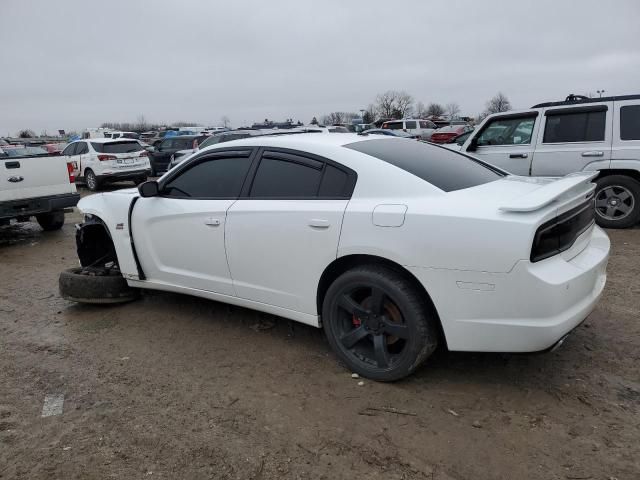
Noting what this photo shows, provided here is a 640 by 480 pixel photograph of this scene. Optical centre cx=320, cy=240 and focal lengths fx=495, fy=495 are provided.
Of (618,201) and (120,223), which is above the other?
(120,223)

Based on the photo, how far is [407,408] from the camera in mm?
2916

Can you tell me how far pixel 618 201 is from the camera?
7.12 metres

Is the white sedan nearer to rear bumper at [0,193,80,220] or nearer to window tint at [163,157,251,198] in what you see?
window tint at [163,157,251,198]

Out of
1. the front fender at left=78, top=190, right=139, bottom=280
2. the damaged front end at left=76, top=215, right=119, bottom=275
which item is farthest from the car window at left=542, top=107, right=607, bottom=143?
the damaged front end at left=76, top=215, right=119, bottom=275

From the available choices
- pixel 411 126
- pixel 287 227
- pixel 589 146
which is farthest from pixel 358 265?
pixel 411 126

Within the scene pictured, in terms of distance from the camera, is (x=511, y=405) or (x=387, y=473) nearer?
(x=387, y=473)

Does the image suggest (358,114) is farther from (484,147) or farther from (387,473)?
(387,473)

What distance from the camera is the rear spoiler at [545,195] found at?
103 inches

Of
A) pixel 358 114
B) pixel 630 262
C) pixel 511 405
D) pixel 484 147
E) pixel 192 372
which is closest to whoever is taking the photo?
pixel 511 405

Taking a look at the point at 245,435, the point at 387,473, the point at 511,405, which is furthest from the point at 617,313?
the point at 245,435

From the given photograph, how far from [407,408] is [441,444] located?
36 cm

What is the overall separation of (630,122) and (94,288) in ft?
23.3

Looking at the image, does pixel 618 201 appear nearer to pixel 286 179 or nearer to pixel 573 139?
pixel 573 139

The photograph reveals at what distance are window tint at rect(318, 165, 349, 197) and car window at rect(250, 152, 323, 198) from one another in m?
0.05
